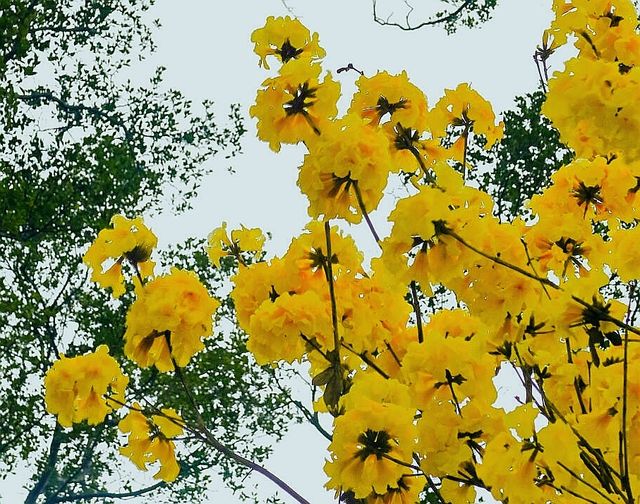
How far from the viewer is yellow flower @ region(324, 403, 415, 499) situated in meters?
Result: 0.97

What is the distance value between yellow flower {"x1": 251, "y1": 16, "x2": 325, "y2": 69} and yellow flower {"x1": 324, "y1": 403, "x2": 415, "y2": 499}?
1.64 feet

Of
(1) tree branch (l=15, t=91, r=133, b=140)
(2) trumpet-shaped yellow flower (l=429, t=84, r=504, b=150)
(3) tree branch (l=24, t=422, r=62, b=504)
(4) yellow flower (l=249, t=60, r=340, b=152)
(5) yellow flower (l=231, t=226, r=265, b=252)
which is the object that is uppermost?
(1) tree branch (l=15, t=91, r=133, b=140)

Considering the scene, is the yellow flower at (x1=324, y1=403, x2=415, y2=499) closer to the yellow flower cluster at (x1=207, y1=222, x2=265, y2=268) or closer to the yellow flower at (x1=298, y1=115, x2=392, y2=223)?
the yellow flower at (x1=298, y1=115, x2=392, y2=223)

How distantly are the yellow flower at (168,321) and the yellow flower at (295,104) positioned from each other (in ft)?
0.86

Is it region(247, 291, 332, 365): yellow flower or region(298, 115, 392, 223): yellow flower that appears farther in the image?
region(247, 291, 332, 365): yellow flower

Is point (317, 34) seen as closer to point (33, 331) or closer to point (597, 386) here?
point (597, 386)

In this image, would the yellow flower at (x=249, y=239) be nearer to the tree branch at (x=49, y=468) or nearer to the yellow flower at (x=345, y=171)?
the yellow flower at (x=345, y=171)

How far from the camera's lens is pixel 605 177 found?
1.27 metres

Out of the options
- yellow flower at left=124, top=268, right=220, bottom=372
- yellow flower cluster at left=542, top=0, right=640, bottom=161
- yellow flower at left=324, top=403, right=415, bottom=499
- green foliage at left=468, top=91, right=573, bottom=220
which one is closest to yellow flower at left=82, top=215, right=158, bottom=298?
yellow flower at left=124, top=268, right=220, bottom=372

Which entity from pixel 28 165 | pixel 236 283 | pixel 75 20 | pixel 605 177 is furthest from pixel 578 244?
pixel 75 20

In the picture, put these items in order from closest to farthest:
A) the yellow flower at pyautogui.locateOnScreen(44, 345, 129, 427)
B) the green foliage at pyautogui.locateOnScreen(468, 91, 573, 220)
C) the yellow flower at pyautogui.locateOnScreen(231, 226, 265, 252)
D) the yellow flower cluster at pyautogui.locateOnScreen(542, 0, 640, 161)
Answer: the yellow flower cluster at pyautogui.locateOnScreen(542, 0, 640, 161)
the yellow flower at pyautogui.locateOnScreen(44, 345, 129, 427)
the yellow flower at pyautogui.locateOnScreen(231, 226, 265, 252)
the green foliage at pyautogui.locateOnScreen(468, 91, 573, 220)

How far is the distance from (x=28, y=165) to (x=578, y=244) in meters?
4.43

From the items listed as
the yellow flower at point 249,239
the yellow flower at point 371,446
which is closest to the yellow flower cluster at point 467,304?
the yellow flower at point 371,446

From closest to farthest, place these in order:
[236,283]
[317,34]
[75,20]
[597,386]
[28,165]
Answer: [597,386], [317,34], [236,283], [28,165], [75,20]
